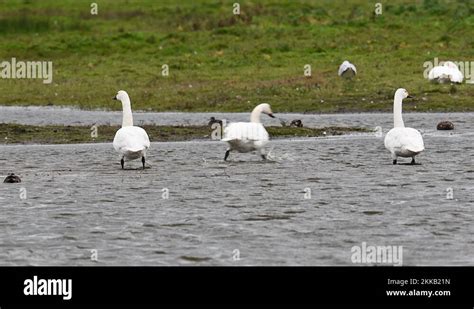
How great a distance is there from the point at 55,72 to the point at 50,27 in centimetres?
1099

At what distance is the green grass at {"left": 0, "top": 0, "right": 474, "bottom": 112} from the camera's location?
3747 centimetres

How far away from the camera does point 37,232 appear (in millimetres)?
16281

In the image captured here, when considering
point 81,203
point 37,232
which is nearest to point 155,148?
point 81,203

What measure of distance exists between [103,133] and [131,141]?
25.7 ft

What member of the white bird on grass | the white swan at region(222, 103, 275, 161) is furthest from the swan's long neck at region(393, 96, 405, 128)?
Answer: the white bird on grass

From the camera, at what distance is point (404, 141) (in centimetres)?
2223

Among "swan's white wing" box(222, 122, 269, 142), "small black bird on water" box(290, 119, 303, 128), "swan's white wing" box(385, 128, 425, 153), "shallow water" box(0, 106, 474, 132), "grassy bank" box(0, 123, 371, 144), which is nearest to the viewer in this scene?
"swan's white wing" box(385, 128, 425, 153)

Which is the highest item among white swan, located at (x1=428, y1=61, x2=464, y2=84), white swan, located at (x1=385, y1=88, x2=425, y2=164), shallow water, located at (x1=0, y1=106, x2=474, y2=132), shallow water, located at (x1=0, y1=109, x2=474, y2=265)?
white swan, located at (x1=428, y1=61, x2=464, y2=84)

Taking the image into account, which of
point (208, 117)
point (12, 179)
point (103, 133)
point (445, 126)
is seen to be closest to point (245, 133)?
point (12, 179)

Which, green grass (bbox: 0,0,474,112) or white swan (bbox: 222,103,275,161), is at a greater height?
green grass (bbox: 0,0,474,112)

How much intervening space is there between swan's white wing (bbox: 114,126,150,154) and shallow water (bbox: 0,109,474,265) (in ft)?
1.51

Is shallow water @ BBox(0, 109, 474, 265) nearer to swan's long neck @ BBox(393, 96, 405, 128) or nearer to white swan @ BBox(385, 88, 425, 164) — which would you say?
white swan @ BBox(385, 88, 425, 164)

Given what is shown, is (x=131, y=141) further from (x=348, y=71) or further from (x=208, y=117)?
(x=348, y=71)

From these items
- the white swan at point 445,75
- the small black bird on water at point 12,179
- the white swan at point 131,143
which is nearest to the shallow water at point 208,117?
the white swan at point 445,75
